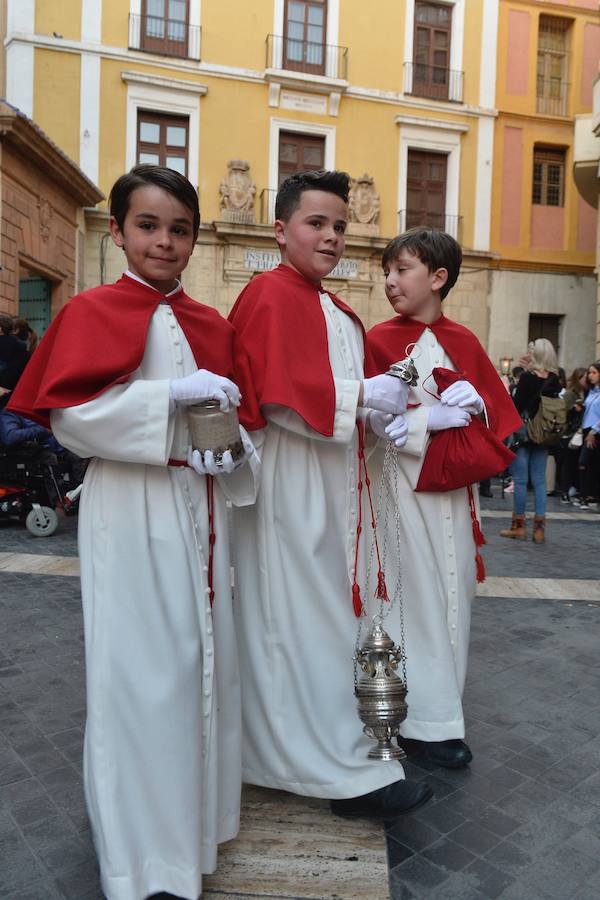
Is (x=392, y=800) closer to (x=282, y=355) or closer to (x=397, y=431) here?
(x=397, y=431)

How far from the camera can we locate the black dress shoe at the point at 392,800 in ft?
7.79

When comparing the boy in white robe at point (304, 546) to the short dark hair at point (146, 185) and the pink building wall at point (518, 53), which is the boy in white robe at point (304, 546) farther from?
the pink building wall at point (518, 53)

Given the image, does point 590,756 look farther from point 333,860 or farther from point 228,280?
point 228,280

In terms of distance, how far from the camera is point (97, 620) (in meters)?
2.05

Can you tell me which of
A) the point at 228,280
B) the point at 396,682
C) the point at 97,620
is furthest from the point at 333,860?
the point at 228,280

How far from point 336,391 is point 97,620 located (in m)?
0.97

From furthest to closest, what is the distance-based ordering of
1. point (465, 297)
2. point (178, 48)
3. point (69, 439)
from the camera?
point (465, 297) < point (178, 48) < point (69, 439)

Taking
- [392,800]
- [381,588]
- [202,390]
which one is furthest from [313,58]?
[392,800]

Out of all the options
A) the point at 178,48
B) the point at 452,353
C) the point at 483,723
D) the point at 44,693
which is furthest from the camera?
the point at 178,48

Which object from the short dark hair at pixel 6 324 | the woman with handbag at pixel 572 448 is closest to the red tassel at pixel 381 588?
the short dark hair at pixel 6 324

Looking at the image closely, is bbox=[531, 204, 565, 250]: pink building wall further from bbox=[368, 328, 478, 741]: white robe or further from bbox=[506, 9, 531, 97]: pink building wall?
bbox=[368, 328, 478, 741]: white robe

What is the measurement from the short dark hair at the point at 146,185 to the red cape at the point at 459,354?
967 mm

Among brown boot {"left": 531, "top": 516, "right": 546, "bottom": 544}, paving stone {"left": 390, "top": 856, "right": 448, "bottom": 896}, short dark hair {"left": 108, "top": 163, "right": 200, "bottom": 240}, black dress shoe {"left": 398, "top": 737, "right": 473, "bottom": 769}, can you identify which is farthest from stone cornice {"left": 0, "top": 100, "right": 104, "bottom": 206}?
Answer: paving stone {"left": 390, "top": 856, "right": 448, "bottom": 896}

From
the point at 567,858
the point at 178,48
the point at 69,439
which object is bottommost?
the point at 567,858
